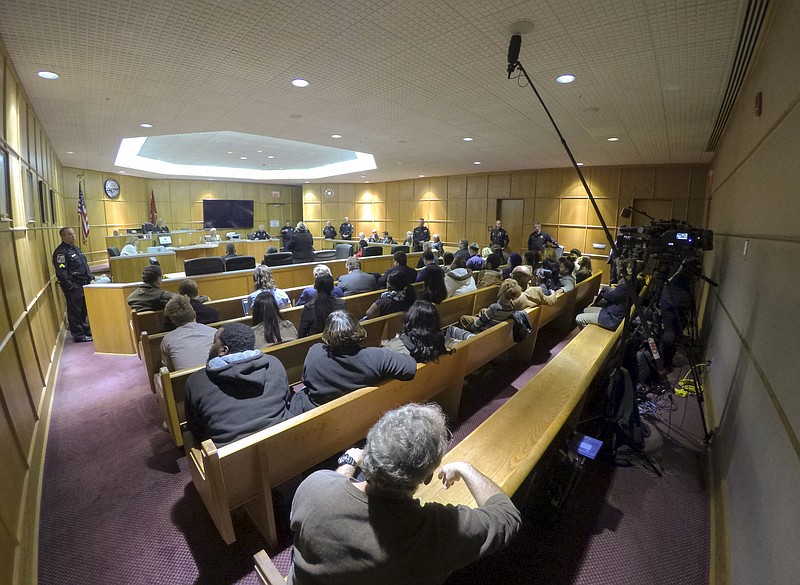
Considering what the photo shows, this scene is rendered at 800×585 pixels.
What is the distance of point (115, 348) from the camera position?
15.6 feet

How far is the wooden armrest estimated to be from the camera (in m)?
1.25

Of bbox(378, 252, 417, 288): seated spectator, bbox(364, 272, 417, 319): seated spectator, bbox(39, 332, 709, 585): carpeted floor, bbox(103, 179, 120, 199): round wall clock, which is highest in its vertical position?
bbox(103, 179, 120, 199): round wall clock

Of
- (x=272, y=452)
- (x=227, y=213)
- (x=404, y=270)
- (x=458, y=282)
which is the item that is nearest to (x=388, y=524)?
(x=272, y=452)

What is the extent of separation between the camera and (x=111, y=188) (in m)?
11.8

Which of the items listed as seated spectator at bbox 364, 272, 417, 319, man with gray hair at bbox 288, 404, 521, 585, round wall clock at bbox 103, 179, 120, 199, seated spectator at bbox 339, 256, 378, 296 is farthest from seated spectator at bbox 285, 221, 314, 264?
round wall clock at bbox 103, 179, 120, 199

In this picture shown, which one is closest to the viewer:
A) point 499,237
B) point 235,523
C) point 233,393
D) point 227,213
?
point 233,393

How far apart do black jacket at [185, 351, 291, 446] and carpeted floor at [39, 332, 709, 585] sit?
0.64 metres

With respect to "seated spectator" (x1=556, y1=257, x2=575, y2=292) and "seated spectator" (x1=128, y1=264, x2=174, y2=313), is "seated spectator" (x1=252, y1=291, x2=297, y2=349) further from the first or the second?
"seated spectator" (x1=556, y1=257, x2=575, y2=292)

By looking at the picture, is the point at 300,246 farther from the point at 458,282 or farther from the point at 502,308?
the point at 502,308

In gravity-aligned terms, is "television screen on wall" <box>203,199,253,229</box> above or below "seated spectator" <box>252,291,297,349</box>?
above

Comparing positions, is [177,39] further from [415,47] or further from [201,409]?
[201,409]

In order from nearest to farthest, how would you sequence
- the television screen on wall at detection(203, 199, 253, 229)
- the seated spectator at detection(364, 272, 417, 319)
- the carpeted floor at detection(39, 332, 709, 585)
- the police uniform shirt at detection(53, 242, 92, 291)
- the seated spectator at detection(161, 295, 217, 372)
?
the carpeted floor at detection(39, 332, 709, 585) → the seated spectator at detection(161, 295, 217, 372) → the seated spectator at detection(364, 272, 417, 319) → the police uniform shirt at detection(53, 242, 92, 291) → the television screen on wall at detection(203, 199, 253, 229)

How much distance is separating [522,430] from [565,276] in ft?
12.7

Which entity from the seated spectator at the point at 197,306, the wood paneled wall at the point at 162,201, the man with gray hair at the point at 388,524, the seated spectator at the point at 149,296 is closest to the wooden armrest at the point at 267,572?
the man with gray hair at the point at 388,524
